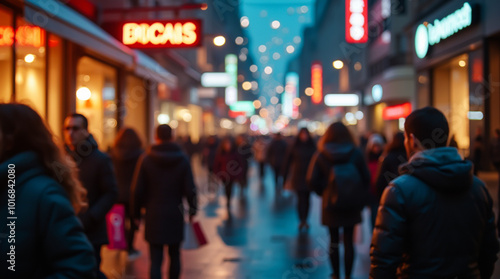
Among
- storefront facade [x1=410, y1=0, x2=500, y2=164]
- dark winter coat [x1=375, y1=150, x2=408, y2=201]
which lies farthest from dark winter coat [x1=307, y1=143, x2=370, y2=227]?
storefront facade [x1=410, y1=0, x2=500, y2=164]

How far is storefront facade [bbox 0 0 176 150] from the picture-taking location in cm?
809

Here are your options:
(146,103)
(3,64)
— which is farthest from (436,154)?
(146,103)

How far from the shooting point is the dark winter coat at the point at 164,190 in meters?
5.54

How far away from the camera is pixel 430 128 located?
2.88 meters

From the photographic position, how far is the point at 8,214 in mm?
2082

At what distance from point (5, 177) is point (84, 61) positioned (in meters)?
11.2

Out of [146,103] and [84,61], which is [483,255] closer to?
[84,61]

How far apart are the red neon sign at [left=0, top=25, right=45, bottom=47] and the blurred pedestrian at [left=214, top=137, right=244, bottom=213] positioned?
192 inches

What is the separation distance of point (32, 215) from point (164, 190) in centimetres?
355

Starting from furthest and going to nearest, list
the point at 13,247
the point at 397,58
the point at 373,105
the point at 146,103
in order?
the point at 373,105, the point at 397,58, the point at 146,103, the point at 13,247

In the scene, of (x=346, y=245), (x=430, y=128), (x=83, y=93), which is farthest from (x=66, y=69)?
(x=430, y=128)

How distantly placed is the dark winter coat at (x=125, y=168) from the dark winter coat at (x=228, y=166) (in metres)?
4.81

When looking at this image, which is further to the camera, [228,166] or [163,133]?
[228,166]

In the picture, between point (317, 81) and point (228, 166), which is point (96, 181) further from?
point (317, 81)
